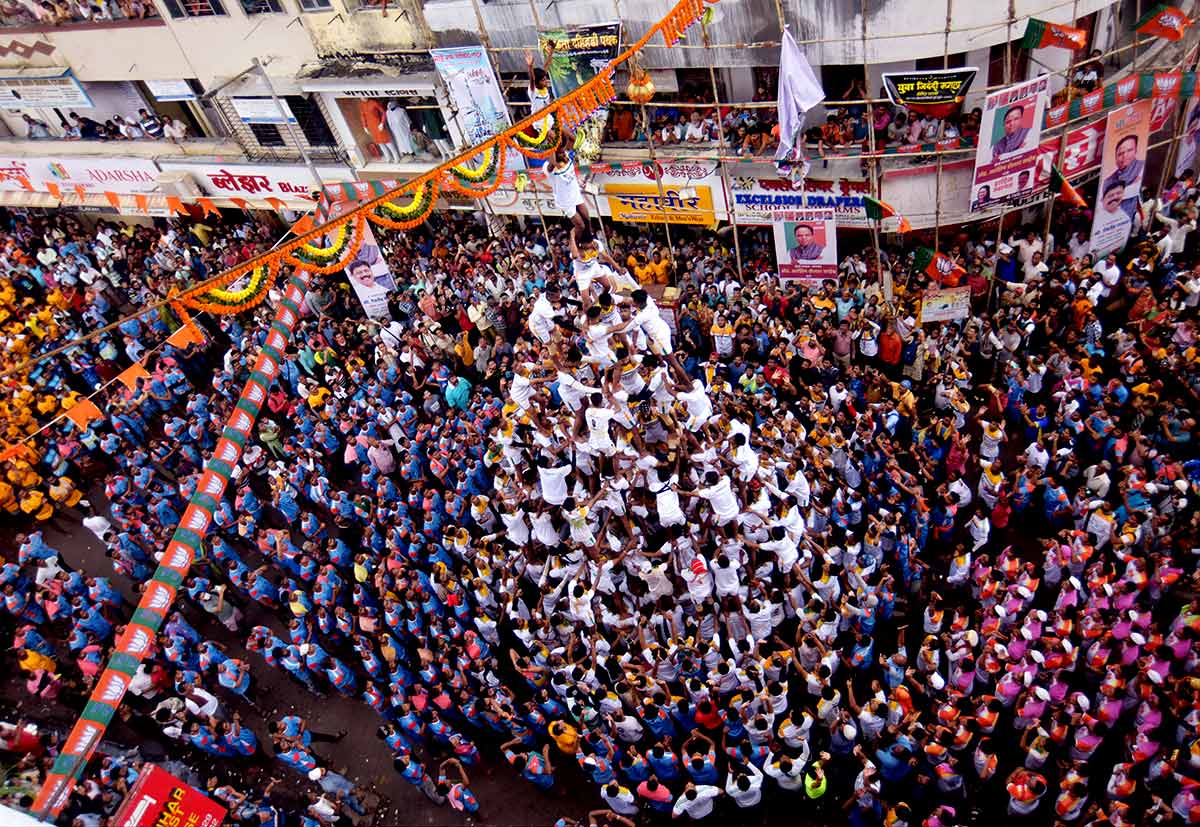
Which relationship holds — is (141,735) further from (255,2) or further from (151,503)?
(255,2)

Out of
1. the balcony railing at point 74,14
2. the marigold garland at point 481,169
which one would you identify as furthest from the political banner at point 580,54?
the balcony railing at point 74,14

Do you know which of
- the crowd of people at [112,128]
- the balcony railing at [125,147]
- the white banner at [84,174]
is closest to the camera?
the balcony railing at [125,147]

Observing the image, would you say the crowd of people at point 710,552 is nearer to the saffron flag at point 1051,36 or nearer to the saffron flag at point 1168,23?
the saffron flag at point 1168,23

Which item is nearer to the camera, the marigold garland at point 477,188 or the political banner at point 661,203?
the marigold garland at point 477,188

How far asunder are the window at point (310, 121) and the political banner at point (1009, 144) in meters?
12.6

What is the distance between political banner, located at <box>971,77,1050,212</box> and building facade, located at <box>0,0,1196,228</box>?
49 cm

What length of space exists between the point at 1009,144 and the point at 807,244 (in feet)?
11.3

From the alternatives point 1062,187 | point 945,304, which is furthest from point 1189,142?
point 945,304

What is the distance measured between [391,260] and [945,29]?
451 inches

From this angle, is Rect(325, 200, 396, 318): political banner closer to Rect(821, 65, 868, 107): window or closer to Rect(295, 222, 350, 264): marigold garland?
Rect(295, 222, 350, 264): marigold garland

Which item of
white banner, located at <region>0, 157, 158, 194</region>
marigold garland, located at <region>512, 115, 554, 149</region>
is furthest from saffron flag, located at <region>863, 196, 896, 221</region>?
white banner, located at <region>0, 157, 158, 194</region>

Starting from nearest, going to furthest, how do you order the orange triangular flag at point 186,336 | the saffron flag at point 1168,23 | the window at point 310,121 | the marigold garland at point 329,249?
the marigold garland at point 329,249 → the orange triangular flag at point 186,336 → the saffron flag at point 1168,23 → the window at point 310,121

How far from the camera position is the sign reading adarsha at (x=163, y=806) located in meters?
9.07

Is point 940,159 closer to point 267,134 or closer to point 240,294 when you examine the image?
point 240,294
